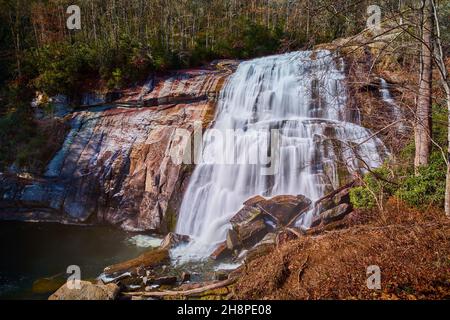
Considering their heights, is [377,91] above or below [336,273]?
above

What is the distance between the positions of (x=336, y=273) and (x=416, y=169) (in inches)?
169

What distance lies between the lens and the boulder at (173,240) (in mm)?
10867

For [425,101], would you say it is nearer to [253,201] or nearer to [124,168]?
[253,201]

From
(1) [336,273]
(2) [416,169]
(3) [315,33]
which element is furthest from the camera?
(2) [416,169]

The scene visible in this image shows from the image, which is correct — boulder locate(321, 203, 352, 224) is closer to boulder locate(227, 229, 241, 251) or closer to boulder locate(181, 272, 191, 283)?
boulder locate(227, 229, 241, 251)

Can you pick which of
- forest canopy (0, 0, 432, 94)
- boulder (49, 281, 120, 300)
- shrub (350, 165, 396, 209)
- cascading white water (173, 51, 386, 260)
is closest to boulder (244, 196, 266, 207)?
cascading white water (173, 51, 386, 260)

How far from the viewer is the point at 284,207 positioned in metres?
10.2

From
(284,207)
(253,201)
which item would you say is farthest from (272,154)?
(284,207)

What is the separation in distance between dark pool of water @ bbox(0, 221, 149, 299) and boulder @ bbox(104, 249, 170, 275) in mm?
622
